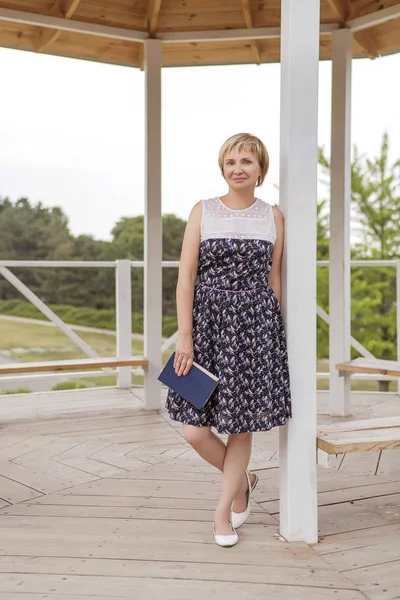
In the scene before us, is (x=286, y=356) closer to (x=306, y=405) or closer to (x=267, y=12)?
(x=306, y=405)

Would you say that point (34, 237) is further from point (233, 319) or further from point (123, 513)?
point (233, 319)

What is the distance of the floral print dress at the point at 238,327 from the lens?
2506mm

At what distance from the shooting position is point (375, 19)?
4.63m

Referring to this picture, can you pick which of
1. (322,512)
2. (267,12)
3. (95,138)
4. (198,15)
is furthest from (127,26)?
(95,138)

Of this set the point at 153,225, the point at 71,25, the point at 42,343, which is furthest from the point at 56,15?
the point at 42,343

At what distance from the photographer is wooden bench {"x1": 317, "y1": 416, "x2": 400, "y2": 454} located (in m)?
2.57

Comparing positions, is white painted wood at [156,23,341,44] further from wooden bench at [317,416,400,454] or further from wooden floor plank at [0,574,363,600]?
wooden floor plank at [0,574,363,600]

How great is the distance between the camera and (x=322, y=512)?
2945 mm

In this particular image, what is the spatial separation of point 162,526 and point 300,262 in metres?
1.11

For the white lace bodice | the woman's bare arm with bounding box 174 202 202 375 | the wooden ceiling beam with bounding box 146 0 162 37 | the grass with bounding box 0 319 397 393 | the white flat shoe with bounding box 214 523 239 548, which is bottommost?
the grass with bounding box 0 319 397 393

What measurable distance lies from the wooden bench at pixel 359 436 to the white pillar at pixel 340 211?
1.90 m

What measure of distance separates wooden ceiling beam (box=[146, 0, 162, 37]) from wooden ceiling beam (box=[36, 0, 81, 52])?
49cm

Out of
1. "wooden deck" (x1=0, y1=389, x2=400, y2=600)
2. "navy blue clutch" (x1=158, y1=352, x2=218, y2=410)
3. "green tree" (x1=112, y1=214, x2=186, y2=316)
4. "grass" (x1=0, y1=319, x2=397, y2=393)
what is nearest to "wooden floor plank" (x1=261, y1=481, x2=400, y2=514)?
"wooden deck" (x1=0, y1=389, x2=400, y2=600)

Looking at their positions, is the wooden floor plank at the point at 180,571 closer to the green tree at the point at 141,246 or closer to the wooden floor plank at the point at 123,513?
the wooden floor plank at the point at 123,513
